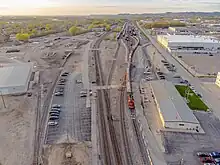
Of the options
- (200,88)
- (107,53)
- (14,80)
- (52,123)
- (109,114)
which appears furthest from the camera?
(107,53)

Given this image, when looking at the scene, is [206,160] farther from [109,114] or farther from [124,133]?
[109,114]

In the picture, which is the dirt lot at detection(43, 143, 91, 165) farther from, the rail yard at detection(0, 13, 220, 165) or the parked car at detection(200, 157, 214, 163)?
the parked car at detection(200, 157, 214, 163)

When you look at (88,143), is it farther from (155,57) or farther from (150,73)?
(155,57)

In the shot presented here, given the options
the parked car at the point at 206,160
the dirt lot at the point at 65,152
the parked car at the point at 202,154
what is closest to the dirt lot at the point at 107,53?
the dirt lot at the point at 65,152

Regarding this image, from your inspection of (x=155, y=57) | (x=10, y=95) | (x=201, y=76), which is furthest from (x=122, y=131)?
(x=155, y=57)

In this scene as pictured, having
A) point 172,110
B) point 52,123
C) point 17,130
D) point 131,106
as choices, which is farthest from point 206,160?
point 17,130

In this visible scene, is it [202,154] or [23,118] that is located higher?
[23,118]
